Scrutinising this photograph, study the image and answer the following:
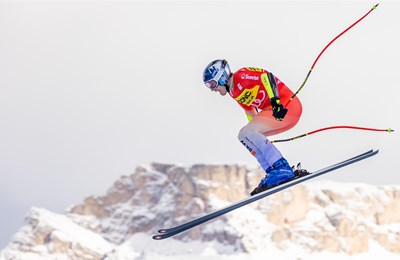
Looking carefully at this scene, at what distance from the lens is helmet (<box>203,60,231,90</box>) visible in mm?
12281

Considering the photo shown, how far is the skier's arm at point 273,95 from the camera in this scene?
11766 mm

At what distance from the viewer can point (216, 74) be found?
40.3ft

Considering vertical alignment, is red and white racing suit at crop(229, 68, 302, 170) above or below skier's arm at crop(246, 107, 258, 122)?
below

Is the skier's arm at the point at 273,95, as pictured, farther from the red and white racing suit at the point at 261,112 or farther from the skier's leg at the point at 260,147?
the skier's leg at the point at 260,147

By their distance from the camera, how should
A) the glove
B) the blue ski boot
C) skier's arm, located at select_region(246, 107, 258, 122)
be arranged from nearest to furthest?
the glove < the blue ski boot < skier's arm, located at select_region(246, 107, 258, 122)

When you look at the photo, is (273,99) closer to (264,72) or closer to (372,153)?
(264,72)

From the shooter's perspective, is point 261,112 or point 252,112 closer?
point 261,112

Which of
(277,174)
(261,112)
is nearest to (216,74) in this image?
→ (261,112)

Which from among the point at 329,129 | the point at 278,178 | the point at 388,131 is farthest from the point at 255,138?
the point at 388,131

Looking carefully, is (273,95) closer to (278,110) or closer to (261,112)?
(278,110)

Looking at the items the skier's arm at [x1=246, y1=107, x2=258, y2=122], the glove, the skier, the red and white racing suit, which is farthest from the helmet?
the skier's arm at [x1=246, y1=107, x2=258, y2=122]

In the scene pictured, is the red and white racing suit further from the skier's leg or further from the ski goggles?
the ski goggles

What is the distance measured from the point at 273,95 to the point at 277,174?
1570 millimetres

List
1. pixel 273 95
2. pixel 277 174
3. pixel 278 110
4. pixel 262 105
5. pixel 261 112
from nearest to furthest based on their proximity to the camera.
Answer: pixel 278 110 → pixel 273 95 → pixel 277 174 → pixel 262 105 → pixel 261 112
